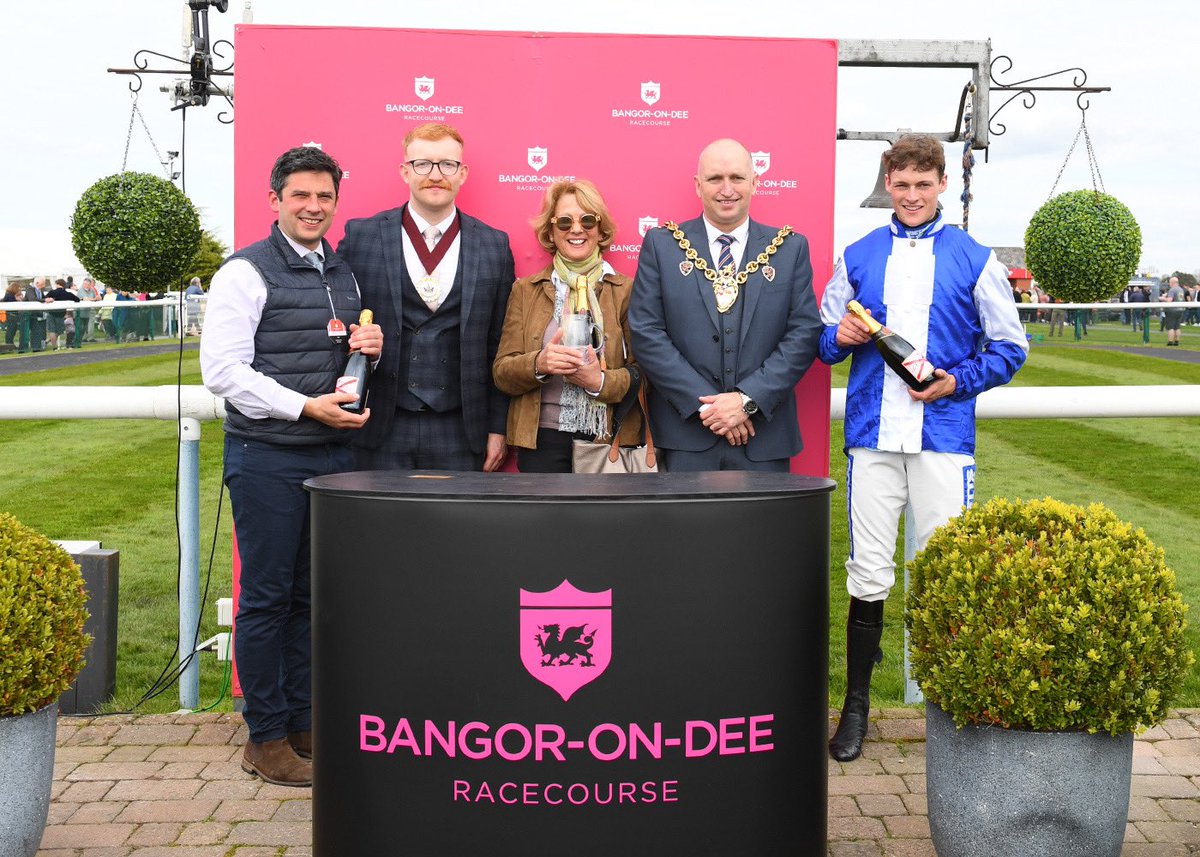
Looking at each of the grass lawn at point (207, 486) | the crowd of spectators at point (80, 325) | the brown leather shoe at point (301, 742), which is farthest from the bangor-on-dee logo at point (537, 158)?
the crowd of spectators at point (80, 325)

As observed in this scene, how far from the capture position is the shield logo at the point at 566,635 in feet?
8.38

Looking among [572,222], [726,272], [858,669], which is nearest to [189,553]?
[572,222]

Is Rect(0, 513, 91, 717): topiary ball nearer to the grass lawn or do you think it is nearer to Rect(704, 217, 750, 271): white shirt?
the grass lawn

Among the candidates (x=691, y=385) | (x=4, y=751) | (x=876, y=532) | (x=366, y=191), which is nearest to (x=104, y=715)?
(x=4, y=751)

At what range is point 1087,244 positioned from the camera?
5191 millimetres

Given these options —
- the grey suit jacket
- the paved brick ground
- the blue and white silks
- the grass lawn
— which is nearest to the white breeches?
the blue and white silks

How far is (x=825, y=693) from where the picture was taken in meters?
2.88

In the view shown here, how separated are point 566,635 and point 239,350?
1.75 m

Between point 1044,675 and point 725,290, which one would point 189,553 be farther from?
point 1044,675

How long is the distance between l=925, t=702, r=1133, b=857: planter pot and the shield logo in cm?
114

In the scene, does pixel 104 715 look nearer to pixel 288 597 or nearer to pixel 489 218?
pixel 288 597

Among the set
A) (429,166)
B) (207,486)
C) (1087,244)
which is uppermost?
(429,166)

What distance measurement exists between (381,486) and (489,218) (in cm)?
238

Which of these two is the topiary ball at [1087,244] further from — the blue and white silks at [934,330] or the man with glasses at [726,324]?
the man with glasses at [726,324]
